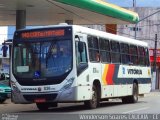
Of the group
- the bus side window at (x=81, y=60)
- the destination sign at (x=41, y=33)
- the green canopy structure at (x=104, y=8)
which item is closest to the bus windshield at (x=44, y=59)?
the destination sign at (x=41, y=33)

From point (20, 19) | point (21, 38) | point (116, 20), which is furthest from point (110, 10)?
point (21, 38)

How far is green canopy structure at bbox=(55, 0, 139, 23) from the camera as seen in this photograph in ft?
92.8

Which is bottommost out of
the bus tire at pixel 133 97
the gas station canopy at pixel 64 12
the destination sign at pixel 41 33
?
the bus tire at pixel 133 97

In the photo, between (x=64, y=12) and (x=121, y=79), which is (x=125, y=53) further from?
(x=64, y=12)

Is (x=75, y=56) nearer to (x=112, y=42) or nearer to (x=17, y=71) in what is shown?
(x=17, y=71)

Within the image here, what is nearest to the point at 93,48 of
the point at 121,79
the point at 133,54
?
the point at 121,79

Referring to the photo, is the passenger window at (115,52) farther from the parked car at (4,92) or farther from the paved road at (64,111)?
the parked car at (4,92)

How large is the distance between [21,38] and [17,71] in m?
1.34

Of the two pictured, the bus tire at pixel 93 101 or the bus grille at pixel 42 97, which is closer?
the bus grille at pixel 42 97

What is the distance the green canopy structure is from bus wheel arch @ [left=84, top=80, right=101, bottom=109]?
23.1 ft

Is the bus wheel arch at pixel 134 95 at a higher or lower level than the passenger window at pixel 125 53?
lower

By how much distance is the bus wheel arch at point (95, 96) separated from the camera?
66.6 feet

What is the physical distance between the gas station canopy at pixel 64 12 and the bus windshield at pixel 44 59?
7.37 meters

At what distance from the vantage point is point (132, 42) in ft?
85.0
